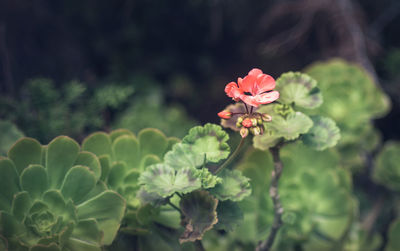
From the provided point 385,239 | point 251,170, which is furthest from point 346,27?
point 251,170

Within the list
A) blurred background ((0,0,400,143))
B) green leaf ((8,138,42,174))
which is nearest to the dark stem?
green leaf ((8,138,42,174))

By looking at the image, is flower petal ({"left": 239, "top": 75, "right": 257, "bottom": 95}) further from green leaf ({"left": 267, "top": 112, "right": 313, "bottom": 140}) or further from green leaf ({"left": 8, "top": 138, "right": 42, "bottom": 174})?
green leaf ({"left": 8, "top": 138, "right": 42, "bottom": 174})

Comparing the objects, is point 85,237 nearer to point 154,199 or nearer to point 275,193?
point 154,199

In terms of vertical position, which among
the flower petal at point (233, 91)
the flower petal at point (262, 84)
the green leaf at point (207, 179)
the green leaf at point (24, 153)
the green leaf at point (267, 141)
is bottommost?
the green leaf at point (207, 179)

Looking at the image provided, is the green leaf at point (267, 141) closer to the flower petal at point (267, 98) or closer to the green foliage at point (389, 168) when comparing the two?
the flower petal at point (267, 98)

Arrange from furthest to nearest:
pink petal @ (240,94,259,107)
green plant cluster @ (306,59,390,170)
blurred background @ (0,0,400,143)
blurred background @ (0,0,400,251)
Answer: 1. blurred background @ (0,0,400,143)
2. green plant cluster @ (306,59,390,170)
3. blurred background @ (0,0,400,251)
4. pink petal @ (240,94,259,107)

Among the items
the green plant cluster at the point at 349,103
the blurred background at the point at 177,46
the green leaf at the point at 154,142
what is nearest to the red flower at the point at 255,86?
the green leaf at the point at 154,142

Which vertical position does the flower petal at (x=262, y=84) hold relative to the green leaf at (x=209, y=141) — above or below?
above
